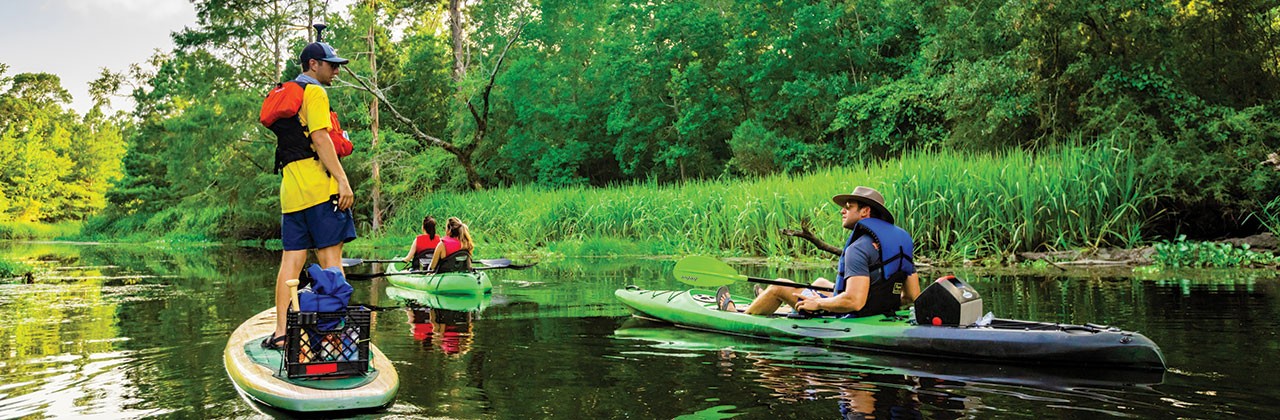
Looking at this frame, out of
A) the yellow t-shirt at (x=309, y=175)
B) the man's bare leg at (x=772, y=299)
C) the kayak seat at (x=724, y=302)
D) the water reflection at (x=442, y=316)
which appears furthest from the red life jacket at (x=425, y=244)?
the yellow t-shirt at (x=309, y=175)

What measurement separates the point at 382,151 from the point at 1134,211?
21142 millimetres

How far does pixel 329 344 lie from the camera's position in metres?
4.79

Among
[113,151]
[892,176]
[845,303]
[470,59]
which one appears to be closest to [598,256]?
[892,176]

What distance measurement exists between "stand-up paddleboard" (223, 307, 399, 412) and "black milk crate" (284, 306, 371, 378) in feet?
0.21

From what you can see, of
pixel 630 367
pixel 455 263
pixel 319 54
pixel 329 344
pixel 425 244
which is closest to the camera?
pixel 329 344

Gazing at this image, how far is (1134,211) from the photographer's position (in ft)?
45.7

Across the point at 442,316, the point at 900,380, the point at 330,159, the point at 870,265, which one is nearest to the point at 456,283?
the point at 442,316

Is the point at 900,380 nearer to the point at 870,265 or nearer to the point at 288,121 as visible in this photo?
the point at 870,265

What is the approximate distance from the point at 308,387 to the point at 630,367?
2078mm

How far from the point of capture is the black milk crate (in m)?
4.67

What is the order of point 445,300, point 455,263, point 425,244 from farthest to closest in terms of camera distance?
point 425,244
point 455,263
point 445,300

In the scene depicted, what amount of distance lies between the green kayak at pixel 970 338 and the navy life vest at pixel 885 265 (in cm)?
10

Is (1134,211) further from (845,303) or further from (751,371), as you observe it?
(751,371)

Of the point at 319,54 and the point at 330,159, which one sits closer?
the point at 330,159
